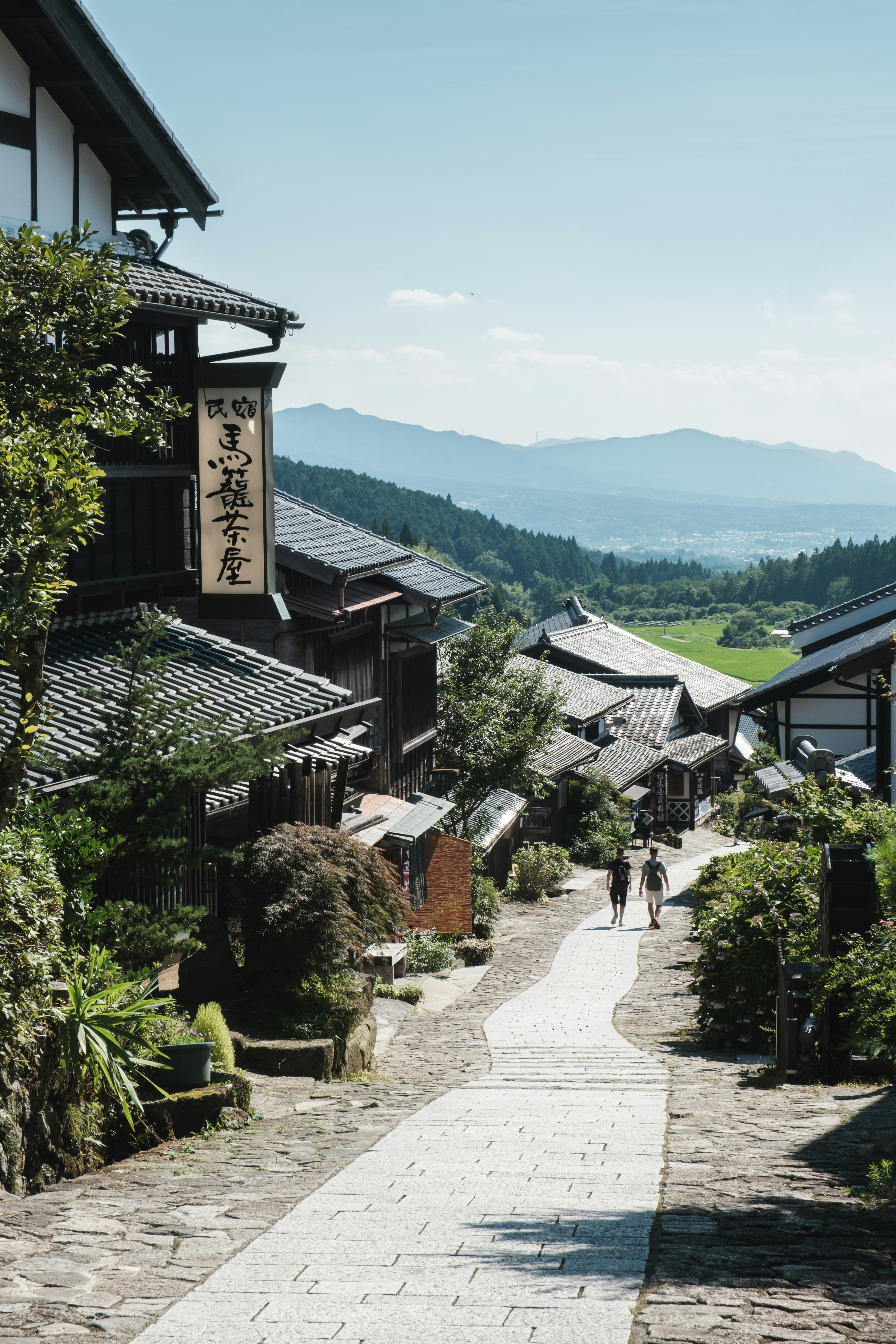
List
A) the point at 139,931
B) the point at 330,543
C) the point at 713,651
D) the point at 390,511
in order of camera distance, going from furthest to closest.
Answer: the point at 390,511 < the point at 713,651 < the point at 330,543 < the point at 139,931

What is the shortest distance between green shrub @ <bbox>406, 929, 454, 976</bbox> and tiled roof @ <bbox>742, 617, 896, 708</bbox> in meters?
11.2

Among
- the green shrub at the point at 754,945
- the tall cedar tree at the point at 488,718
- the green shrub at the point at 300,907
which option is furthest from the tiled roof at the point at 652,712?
the green shrub at the point at 300,907

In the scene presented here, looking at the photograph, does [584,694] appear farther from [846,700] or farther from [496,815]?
[846,700]

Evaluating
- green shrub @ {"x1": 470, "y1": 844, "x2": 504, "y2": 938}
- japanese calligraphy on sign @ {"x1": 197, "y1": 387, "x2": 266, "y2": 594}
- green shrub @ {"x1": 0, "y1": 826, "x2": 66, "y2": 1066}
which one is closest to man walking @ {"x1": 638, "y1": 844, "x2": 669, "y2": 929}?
green shrub @ {"x1": 470, "y1": 844, "x2": 504, "y2": 938}

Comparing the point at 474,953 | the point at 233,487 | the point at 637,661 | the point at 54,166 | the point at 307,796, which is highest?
the point at 54,166

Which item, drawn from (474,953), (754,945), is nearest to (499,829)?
(474,953)

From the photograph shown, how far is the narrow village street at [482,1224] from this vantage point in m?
5.00

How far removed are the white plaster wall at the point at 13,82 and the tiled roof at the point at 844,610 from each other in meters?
27.2

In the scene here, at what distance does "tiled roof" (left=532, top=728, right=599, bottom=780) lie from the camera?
38500 mm

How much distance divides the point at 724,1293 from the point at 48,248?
26.3ft

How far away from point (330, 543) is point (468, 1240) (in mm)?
17220

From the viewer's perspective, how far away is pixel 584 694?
5112cm

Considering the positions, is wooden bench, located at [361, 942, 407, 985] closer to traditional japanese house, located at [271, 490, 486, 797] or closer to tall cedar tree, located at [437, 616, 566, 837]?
traditional japanese house, located at [271, 490, 486, 797]

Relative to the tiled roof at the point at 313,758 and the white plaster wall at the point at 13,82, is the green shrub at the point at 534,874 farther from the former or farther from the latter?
the white plaster wall at the point at 13,82
